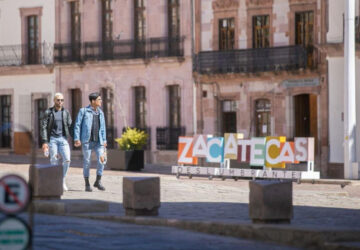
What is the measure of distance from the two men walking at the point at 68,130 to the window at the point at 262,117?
22425mm

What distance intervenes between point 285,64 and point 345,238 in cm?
2920

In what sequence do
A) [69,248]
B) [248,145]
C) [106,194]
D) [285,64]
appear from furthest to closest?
[285,64]
[248,145]
[106,194]
[69,248]

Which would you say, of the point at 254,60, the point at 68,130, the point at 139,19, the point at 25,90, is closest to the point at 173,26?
the point at 139,19

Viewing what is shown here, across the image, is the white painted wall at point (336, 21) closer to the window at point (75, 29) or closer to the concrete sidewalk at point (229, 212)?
the concrete sidewalk at point (229, 212)

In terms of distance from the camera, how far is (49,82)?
170ft

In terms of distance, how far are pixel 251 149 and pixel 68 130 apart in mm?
11019

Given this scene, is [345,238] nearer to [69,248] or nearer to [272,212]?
[272,212]

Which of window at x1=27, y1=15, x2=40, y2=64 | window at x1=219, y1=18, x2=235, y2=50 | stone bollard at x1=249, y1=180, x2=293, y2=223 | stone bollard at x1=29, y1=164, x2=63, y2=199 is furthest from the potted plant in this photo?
stone bollard at x1=249, y1=180, x2=293, y2=223

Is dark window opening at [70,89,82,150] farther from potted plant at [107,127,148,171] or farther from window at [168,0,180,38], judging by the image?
potted plant at [107,127,148,171]

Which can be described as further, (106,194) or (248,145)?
(248,145)

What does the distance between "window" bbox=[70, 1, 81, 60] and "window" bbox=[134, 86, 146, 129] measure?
11.6 ft

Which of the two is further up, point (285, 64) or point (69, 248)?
point (285, 64)

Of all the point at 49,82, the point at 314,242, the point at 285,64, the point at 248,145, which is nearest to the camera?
the point at 314,242

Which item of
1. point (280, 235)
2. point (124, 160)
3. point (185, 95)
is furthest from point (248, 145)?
point (280, 235)
